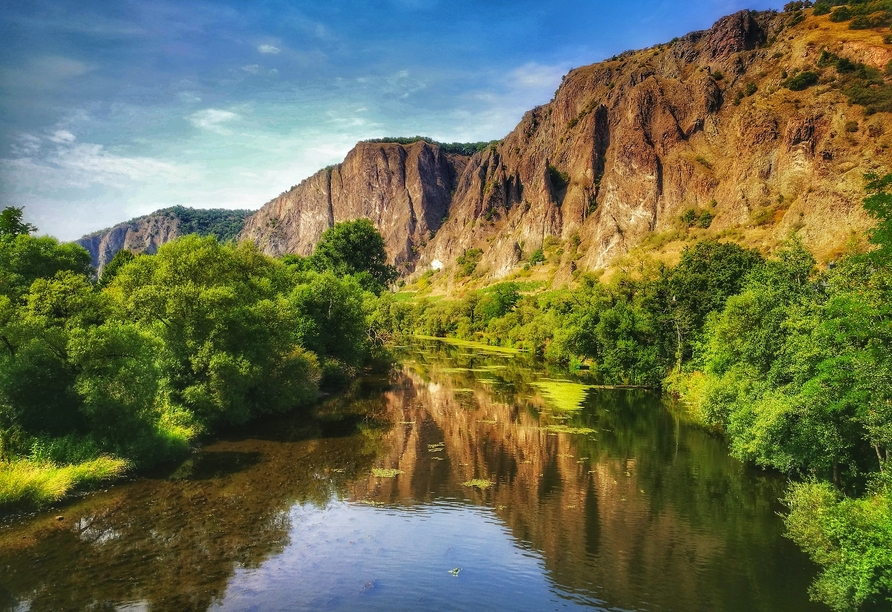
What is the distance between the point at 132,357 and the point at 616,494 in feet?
70.4

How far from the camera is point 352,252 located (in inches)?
3612

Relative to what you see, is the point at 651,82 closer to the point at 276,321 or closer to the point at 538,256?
the point at 538,256

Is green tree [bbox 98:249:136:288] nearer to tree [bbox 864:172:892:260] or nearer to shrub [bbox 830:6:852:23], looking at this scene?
tree [bbox 864:172:892:260]

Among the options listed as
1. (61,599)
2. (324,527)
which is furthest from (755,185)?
(61,599)

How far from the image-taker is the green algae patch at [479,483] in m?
23.7

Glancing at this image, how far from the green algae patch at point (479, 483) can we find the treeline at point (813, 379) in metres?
11.1

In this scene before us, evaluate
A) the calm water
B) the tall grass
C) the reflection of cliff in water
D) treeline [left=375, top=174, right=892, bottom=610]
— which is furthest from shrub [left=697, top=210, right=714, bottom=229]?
the tall grass

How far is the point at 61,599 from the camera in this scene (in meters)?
13.8

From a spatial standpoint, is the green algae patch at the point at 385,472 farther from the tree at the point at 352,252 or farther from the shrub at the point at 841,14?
the shrub at the point at 841,14

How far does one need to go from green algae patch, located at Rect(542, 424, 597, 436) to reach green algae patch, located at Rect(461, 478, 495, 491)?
33.3 feet

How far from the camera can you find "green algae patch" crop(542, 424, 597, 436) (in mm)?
33275

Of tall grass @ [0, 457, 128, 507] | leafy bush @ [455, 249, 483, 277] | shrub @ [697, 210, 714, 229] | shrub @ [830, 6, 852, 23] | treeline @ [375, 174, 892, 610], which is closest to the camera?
treeline @ [375, 174, 892, 610]

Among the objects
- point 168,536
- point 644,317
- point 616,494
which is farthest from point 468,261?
point 168,536

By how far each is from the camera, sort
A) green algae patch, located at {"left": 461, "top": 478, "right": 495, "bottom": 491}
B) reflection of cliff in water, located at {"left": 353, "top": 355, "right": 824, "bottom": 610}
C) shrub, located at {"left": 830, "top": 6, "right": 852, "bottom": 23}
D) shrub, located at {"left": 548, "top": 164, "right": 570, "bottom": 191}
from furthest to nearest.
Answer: shrub, located at {"left": 548, "top": 164, "right": 570, "bottom": 191} < shrub, located at {"left": 830, "top": 6, "right": 852, "bottom": 23} < green algae patch, located at {"left": 461, "top": 478, "right": 495, "bottom": 491} < reflection of cliff in water, located at {"left": 353, "top": 355, "right": 824, "bottom": 610}
